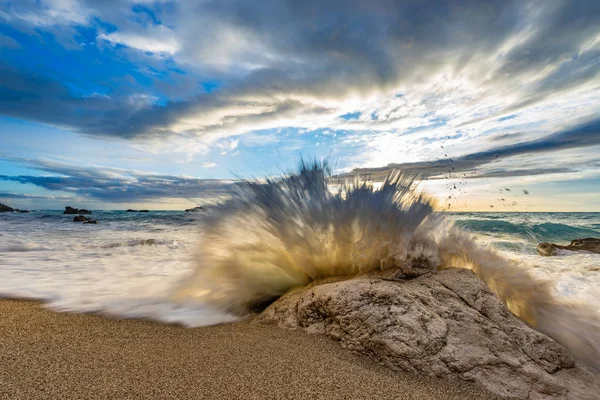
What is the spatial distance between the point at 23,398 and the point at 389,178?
2349 mm

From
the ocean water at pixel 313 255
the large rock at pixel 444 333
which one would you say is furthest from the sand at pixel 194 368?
the ocean water at pixel 313 255

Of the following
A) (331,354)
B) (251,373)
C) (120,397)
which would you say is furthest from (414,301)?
(120,397)

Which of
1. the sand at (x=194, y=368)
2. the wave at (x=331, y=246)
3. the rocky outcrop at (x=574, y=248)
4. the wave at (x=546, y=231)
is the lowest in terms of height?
the wave at (x=546, y=231)

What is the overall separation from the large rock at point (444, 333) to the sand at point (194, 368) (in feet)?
0.28

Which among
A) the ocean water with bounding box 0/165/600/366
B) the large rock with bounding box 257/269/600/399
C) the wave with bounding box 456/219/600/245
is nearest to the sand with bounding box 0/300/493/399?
the large rock with bounding box 257/269/600/399

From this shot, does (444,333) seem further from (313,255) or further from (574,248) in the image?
(574,248)

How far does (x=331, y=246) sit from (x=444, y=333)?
3.04 ft

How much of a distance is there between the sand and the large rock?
86mm

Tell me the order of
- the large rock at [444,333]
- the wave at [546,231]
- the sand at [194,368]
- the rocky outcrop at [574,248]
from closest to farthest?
the sand at [194,368] < the large rock at [444,333] < the rocky outcrop at [574,248] < the wave at [546,231]

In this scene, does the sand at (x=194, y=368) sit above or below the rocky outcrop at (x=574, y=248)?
above

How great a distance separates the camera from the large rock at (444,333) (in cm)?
161

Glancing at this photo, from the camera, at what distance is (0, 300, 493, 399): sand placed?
138cm

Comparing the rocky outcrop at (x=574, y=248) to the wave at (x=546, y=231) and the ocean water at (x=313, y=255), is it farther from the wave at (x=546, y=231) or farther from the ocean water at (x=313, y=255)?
the wave at (x=546, y=231)

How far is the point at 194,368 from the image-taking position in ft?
5.12
